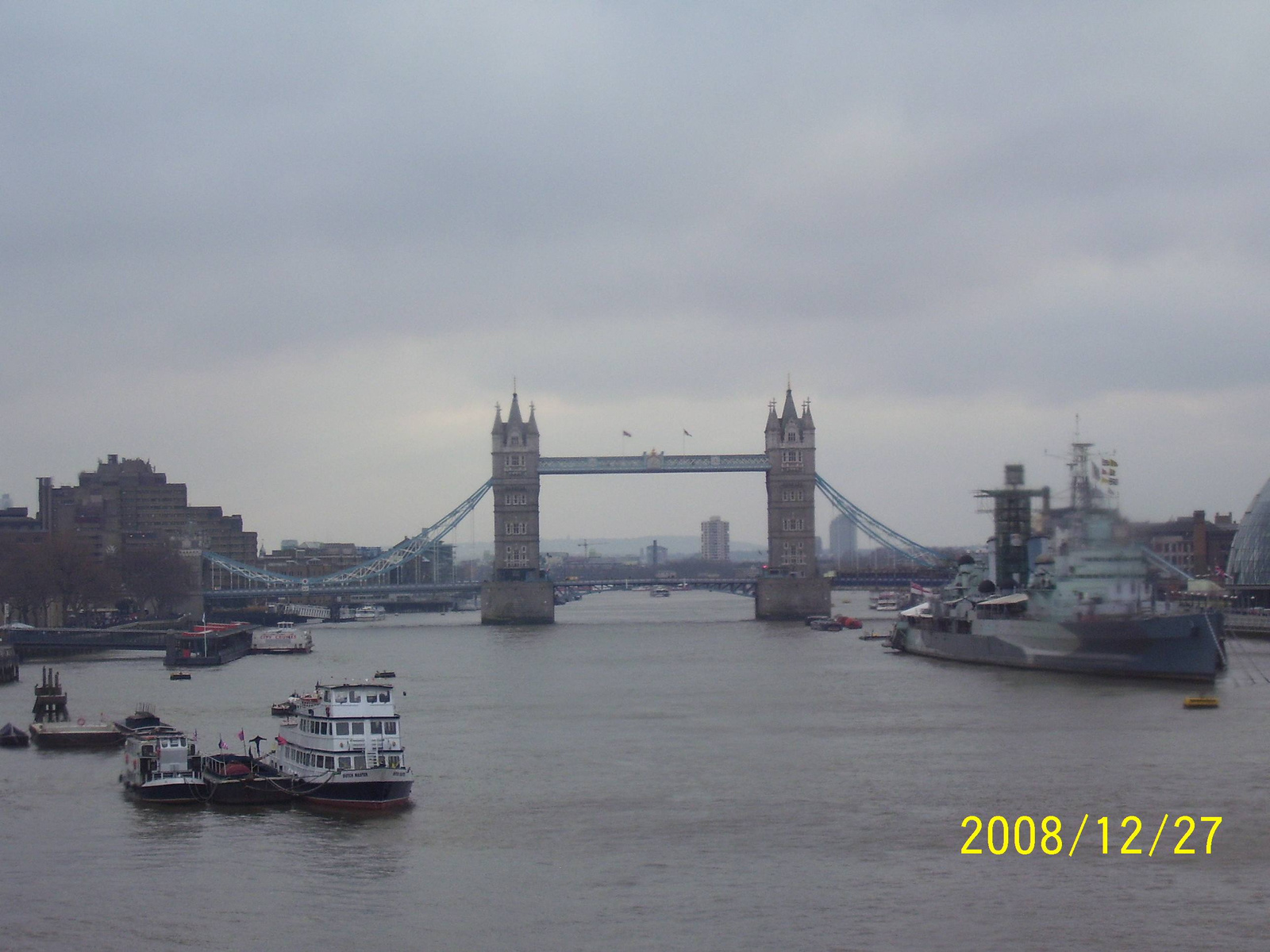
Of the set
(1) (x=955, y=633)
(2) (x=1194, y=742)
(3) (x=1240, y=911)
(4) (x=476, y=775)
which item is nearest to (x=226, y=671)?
(1) (x=955, y=633)

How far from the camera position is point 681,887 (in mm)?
22672

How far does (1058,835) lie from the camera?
2547 cm

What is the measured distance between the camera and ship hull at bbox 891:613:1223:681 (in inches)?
1890

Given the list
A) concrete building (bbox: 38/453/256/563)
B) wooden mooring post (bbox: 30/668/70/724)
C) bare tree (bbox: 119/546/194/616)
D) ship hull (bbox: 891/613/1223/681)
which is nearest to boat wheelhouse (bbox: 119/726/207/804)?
wooden mooring post (bbox: 30/668/70/724)

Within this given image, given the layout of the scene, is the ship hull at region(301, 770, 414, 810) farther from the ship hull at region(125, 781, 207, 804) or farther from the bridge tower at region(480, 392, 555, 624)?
the bridge tower at region(480, 392, 555, 624)

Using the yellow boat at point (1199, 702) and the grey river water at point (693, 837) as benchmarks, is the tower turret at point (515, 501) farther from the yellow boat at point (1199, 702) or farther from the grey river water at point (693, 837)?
the yellow boat at point (1199, 702)

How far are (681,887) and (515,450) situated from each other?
8190 cm

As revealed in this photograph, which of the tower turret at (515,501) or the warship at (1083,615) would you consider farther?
the tower turret at (515,501)

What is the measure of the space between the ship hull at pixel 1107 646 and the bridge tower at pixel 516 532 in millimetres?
40804

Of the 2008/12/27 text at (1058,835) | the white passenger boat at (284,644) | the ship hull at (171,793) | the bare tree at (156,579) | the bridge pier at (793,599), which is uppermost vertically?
the bare tree at (156,579)

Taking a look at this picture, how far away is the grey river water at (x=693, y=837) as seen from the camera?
20.8 metres

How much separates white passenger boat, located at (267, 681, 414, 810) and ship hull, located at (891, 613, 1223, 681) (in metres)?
26.5

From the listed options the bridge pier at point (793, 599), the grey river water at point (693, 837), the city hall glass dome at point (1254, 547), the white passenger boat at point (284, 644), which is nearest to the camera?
the grey river water at point (693, 837)

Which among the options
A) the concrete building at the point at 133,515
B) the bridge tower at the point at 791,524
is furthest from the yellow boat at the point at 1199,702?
the concrete building at the point at 133,515
